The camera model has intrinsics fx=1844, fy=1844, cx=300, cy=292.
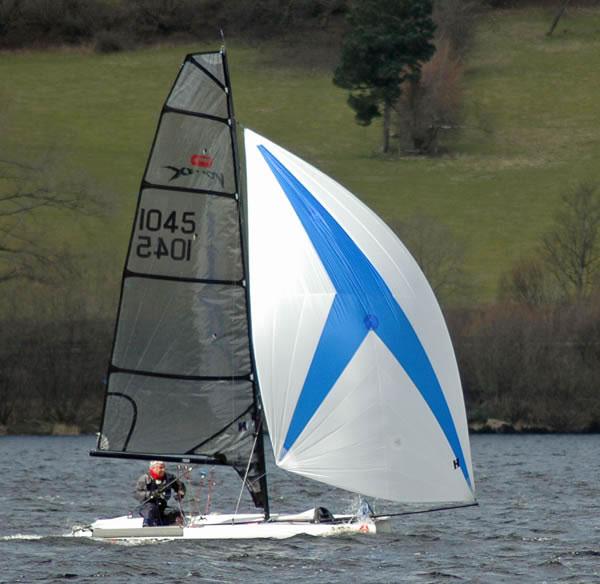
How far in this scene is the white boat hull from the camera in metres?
20.3

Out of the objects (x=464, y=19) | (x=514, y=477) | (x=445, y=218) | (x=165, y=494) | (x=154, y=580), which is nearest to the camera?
(x=154, y=580)

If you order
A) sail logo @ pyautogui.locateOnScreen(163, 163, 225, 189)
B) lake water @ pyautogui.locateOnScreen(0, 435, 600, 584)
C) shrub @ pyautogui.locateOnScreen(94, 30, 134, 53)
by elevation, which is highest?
shrub @ pyautogui.locateOnScreen(94, 30, 134, 53)

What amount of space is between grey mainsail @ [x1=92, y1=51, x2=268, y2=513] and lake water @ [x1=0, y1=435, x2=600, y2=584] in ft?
3.73

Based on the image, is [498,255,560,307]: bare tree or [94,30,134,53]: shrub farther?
[94,30,134,53]: shrub

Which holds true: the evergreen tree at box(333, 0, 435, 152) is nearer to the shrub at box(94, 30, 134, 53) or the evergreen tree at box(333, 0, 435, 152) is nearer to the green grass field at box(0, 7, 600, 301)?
the green grass field at box(0, 7, 600, 301)

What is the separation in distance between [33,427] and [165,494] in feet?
106

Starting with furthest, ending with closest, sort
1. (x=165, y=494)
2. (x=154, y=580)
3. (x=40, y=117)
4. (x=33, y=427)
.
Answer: (x=40, y=117) → (x=33, y=427) → (x=165, y=494) → (x=154, y=580)

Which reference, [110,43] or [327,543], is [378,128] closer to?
[110,43]

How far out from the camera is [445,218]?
69.1 meters

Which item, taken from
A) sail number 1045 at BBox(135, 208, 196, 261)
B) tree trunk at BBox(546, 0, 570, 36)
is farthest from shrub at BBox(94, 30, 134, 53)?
sail number 1045 at BBox(135, 208, 196, 261)

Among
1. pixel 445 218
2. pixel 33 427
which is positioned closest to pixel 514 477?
pixel 33 427

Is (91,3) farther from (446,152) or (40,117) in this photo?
(446,152)

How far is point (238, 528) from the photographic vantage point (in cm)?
2034

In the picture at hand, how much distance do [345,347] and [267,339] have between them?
860mm
